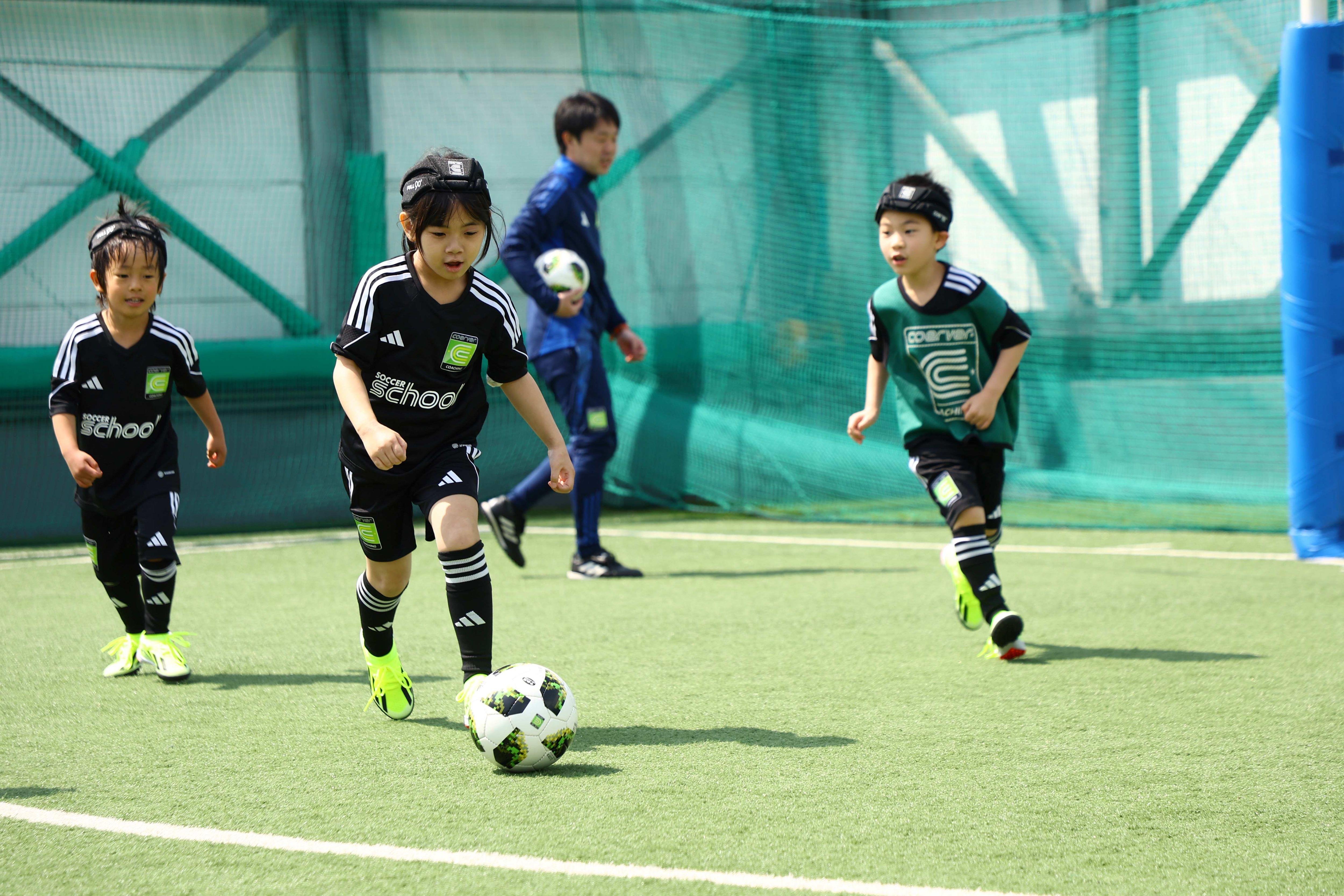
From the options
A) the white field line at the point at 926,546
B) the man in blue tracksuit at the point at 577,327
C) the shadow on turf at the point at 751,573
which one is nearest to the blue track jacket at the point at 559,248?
the man in blue tracksuit at the point at 577,327

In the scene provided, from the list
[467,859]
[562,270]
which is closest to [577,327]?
[562,270]

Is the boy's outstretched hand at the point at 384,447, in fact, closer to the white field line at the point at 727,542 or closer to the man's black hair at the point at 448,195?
the man's black hair at the point at 448,195

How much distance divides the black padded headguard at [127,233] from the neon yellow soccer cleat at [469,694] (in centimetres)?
188

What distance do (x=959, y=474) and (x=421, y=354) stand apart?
2.04m

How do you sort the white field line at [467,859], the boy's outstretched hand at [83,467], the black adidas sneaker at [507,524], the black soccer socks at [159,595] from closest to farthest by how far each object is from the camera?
the white field line at [467,859] < the boy's outstretched hand at [83,467] < the black soccer socks at [159,595] < the black adidas sneaker at [507,524]

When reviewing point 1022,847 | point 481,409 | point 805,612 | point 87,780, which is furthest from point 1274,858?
point 805,612

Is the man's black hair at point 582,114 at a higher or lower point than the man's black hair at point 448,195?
higher

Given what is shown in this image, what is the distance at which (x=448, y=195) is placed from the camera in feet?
11.3

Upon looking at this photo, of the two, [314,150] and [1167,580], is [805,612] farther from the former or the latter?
[314,150]

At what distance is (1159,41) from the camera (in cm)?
875

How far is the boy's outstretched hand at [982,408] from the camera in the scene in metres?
4.66

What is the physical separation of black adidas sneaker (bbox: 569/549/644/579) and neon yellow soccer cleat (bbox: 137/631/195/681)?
90.5 inches

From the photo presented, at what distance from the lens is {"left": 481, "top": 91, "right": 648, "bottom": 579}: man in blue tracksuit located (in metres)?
6.54

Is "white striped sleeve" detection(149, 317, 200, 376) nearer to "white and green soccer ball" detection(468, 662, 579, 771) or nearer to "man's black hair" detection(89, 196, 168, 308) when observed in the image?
"man's black hair" detection(89, 196, 168, 308)
